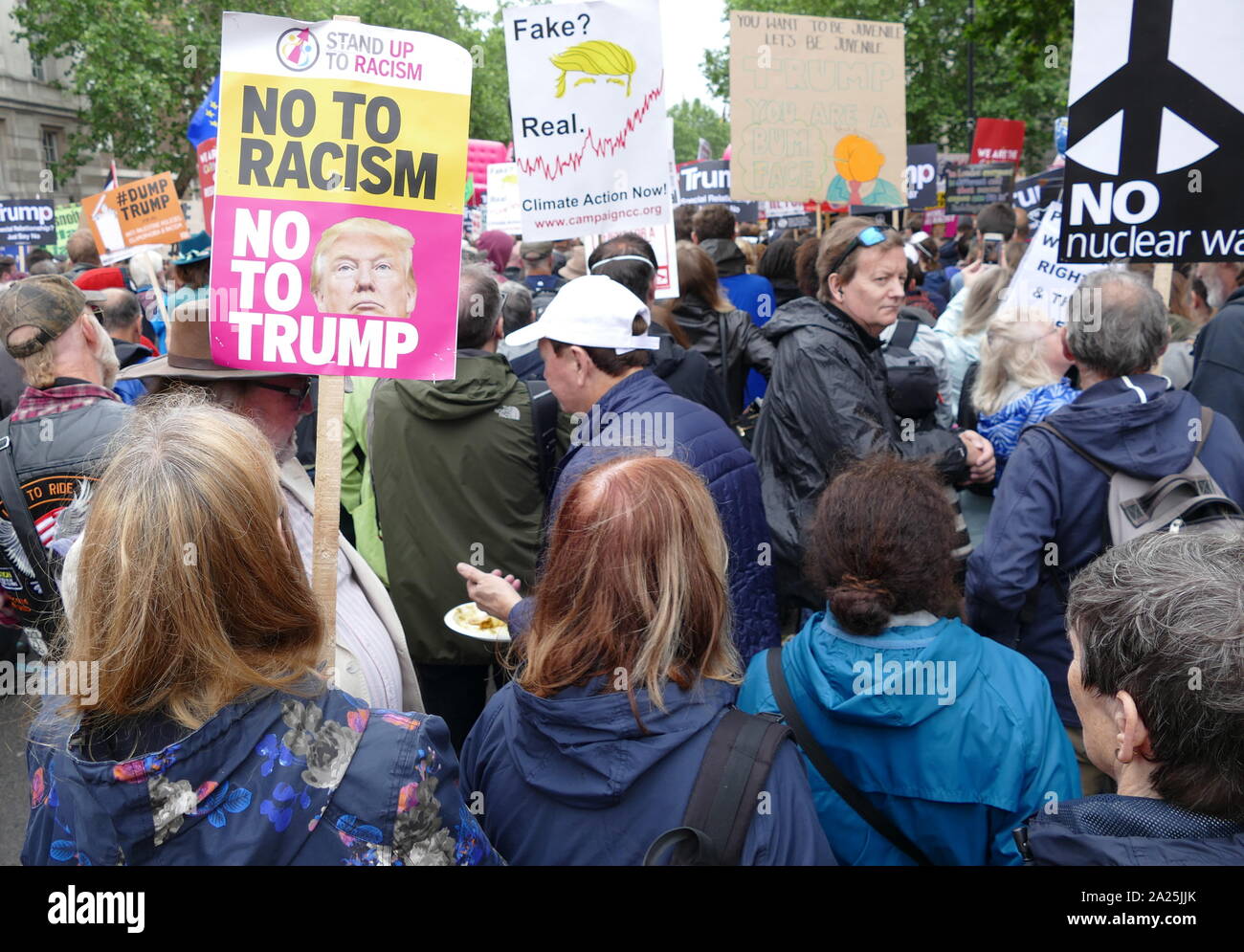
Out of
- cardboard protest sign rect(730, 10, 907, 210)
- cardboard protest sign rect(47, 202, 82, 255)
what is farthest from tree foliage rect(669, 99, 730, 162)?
cardboard protest sign rect(730, 10, 907, 210)

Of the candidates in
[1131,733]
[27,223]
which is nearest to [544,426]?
[1131,733]

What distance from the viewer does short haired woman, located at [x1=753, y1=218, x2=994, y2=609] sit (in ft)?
11.7

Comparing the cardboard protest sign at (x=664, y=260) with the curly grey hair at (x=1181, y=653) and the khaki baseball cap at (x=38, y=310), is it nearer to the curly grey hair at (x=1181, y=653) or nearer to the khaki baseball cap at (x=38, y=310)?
the khaki baseball cap at (x=38, y=310)

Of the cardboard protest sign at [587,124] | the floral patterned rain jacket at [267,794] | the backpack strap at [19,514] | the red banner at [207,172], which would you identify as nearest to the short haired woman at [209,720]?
the floral patterned rain jacket at [267,794]

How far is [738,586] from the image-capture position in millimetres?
3197

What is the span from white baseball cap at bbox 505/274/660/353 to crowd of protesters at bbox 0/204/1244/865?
0.01 meters

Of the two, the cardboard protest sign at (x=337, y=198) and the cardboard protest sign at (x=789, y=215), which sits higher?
the cardboard protest sign at (x=789, y=215)

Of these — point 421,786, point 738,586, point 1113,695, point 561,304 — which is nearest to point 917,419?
point 738,586

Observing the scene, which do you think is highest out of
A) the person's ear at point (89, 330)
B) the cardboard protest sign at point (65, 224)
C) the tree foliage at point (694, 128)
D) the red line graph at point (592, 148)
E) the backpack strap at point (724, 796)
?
the tree foliage at point (694, 128)

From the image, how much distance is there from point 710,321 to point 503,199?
732 centimetres

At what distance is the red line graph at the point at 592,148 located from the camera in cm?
481

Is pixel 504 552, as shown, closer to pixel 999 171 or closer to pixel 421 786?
pixel 421 786

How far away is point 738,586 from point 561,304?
1.06m

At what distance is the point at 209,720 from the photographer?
1434 mm
